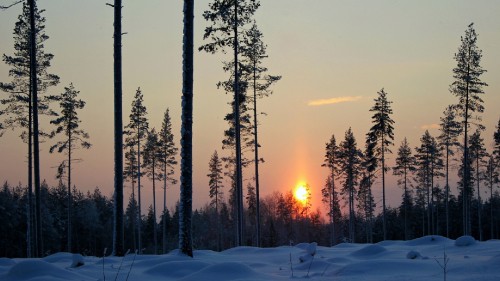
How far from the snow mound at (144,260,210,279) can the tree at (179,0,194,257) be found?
10.6 ft

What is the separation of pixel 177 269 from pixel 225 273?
3.41ft

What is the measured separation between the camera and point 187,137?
11062mm

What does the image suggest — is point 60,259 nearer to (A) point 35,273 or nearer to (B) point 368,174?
(A) point 35,273

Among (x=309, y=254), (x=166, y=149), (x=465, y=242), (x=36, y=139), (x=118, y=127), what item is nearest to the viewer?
(x=309, y=254)

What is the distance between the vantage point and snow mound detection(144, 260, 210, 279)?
287 inches

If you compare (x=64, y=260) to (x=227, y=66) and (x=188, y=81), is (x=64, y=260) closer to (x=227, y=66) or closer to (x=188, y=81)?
(x=188, y=81)

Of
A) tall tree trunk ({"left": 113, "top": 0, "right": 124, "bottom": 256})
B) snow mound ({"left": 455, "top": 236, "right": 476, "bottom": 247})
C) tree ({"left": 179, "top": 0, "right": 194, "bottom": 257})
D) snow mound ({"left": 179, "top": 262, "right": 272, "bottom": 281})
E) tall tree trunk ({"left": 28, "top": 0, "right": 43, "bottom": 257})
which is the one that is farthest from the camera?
tall tree trunk ({"left": 28, "top": 0, "right": 43, "bottom": 257})

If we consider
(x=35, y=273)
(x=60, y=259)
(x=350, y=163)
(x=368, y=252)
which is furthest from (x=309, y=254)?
(x=350, y=163)

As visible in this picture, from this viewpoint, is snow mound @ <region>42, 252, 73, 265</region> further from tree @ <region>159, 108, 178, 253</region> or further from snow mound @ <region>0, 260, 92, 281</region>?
tree @ <region>159, 108, 178, 253</region>

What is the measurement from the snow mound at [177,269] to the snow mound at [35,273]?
121cm

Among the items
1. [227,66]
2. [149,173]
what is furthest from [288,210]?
[227,66]

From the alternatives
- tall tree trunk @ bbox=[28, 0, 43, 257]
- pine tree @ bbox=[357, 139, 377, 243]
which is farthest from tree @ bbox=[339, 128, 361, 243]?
tall tree trunk @ bbox=[28, 0, 43, 257]

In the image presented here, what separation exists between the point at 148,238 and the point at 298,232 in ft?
123

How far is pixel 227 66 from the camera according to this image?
1013 inches
